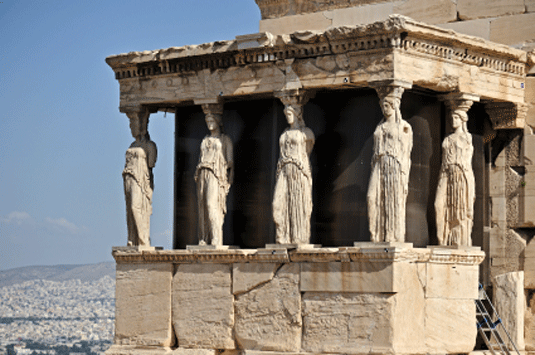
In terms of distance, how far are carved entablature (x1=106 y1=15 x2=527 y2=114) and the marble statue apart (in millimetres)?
418

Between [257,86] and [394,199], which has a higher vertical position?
[257,86]

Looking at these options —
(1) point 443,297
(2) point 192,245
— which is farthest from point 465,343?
(2) point 192,245

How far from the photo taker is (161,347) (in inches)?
629

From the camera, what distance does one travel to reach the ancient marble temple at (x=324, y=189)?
48.0 feet

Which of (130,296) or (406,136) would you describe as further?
(130,296)

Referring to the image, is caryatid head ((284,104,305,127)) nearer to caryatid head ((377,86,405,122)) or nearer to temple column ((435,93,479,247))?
caryatid head ((377,86,405,122))

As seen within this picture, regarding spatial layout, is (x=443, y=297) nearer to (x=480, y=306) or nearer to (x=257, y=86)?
(x=480, y=306)

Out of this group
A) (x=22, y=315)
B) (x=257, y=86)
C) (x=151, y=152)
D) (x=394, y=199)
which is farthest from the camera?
(x=22, y=315)

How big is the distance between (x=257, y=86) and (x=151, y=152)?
1927mm

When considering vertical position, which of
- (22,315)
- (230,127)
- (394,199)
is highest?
(230,127)

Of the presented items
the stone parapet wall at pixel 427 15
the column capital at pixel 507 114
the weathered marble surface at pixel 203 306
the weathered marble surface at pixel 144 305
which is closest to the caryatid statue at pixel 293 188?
the weathered marble surface at pixel 203 306

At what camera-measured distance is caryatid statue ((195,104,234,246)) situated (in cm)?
1584

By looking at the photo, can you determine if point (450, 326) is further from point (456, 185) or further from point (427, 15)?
point (427, 15)

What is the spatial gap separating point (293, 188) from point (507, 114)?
3.11 metres
